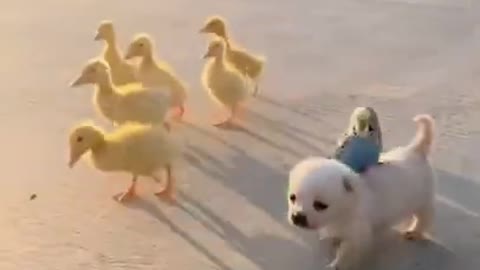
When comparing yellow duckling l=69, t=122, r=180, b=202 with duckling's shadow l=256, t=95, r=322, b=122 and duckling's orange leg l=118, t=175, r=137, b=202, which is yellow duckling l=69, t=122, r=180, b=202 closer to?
duckling's orange leg l=118, t=175, r=137, b=202

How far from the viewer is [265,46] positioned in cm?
192

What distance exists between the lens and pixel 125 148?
4.19 ft

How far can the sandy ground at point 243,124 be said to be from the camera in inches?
47.2

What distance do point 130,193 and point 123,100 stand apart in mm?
152

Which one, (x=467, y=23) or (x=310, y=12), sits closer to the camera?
(x=467, y=23)

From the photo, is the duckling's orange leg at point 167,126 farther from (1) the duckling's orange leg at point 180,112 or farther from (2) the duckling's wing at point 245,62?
(2) the duckling's wing at point 245,62

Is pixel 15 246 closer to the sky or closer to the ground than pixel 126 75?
closer to the ground

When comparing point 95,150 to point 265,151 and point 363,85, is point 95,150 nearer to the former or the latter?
point 265,151

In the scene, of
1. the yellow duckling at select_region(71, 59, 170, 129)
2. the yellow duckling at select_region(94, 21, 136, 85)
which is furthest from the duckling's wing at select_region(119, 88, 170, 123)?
the yellow duckling at select_region(94, 21, 136, 85)

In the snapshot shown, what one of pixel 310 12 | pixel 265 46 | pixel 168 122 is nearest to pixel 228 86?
pixel 168 122

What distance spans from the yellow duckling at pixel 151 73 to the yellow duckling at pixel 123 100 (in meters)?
0.09

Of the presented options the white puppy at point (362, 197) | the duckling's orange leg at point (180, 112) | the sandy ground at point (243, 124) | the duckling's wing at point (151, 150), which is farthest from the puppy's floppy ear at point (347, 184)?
the duckling's orange leg at point (180, 112)

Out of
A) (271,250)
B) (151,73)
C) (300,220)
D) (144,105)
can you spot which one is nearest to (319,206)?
(300,220)

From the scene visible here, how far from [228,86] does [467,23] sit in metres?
0.71
